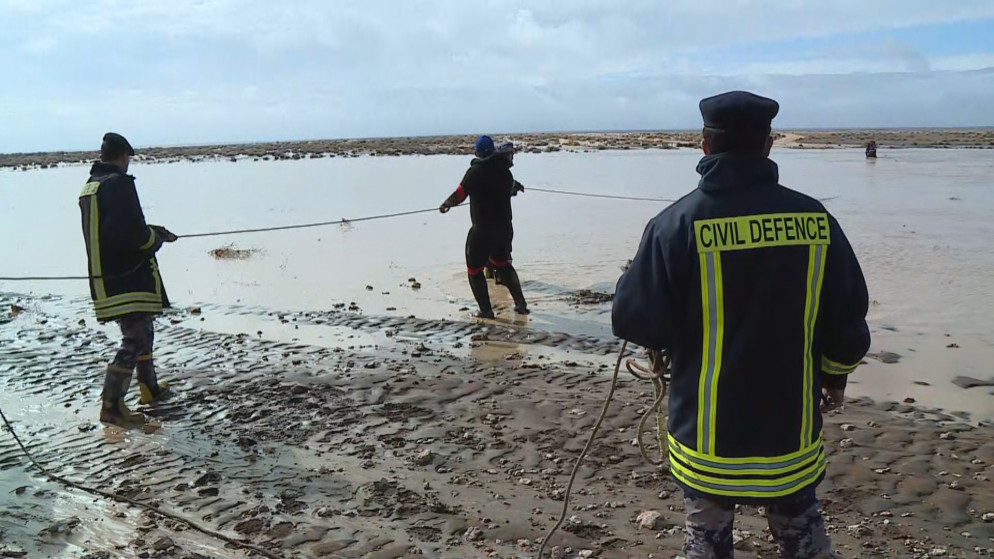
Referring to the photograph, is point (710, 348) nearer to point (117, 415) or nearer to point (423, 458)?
point (423, 458)

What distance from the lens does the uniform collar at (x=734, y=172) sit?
2.60 metres

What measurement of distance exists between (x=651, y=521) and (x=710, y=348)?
6.05ft

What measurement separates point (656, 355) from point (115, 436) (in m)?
4.44

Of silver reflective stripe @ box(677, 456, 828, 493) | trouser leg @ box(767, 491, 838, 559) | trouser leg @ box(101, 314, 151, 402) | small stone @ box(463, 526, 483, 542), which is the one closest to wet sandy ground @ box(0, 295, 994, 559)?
small stone @ box(463, 526, 483, 542)

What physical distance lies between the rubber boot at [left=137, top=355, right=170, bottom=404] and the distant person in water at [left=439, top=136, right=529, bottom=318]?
3.78 meters

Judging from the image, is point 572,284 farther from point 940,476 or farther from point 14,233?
point 14,233

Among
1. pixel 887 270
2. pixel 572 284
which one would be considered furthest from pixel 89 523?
pixel 887 270

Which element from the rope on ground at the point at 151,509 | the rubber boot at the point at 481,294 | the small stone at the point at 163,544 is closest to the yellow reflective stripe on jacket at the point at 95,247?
the rope on ground at the point at 151,509

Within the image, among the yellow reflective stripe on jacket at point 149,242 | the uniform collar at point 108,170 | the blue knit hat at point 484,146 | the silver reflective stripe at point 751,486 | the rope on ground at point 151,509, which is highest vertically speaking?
the blue knit hat at point 484,146

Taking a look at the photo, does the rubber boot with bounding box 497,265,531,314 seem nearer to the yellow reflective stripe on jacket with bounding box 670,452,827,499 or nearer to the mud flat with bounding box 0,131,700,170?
the yellow reflective stripe on jacket with bounding box 670,452,827,499

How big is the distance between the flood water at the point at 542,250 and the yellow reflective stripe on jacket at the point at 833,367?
395cm

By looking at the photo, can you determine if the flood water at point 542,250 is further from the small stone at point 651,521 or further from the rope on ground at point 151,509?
the rope on ground at point 151,509

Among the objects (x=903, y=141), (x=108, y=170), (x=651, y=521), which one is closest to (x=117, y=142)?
(x=108, y=170)

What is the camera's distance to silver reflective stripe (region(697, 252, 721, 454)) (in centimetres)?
257
